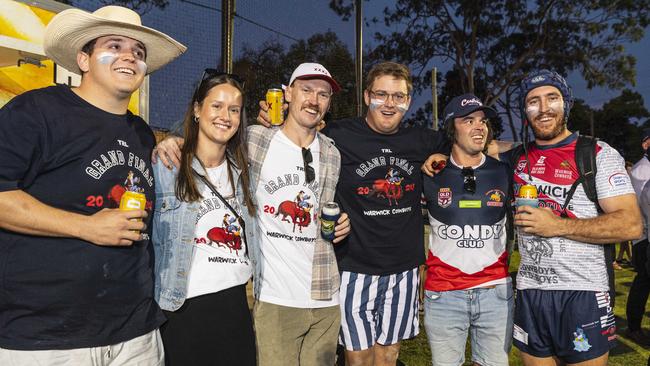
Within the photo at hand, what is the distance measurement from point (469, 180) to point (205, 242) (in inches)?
78.6

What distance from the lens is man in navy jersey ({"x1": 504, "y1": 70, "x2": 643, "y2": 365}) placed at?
2.80 metres

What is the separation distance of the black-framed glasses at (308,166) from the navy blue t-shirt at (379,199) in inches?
18.9

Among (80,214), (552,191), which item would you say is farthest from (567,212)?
(80,214)

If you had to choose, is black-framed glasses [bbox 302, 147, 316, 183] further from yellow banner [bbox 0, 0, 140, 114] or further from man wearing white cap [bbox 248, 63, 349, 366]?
yellow banner [bbox 0, 0, 140, 114]

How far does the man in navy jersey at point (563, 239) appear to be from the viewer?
2.80 meters

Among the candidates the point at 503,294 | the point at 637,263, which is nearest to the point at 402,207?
the point at 503,294

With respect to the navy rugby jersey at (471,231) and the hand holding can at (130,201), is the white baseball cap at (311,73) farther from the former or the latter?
the hand holding can at (130,201)

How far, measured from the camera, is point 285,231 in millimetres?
3121

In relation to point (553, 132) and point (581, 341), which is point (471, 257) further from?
point (553, 132)

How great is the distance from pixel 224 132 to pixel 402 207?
1.58 m

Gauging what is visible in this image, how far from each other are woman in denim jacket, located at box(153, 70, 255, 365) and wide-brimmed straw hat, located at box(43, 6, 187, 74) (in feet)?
1.81

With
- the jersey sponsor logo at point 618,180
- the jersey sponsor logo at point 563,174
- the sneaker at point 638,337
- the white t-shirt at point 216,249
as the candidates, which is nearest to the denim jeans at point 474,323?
the jersey sponsor logo at point 563,174

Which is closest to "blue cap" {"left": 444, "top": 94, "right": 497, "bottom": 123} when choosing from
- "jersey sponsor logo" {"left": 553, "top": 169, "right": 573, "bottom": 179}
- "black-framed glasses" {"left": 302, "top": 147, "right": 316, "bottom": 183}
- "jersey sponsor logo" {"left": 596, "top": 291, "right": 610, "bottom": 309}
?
"jersey sponsor logo" {"left": 553, "top": 169, "right": 573, "bottom": 179}

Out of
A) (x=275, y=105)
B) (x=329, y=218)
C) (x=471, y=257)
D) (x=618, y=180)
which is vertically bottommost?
(x=471, y=257)
